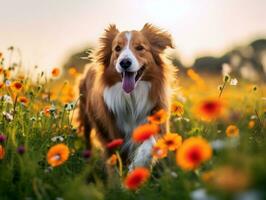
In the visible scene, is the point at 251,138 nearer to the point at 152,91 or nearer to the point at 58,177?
the point at 152,91

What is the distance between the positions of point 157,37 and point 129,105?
2.78 feet

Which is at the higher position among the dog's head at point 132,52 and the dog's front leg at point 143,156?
the dog's head at point 132,52

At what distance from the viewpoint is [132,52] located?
6.36 metres

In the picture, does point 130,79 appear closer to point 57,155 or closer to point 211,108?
point 57,155

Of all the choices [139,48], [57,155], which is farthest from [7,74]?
[57,155]

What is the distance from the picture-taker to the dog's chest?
6664mm

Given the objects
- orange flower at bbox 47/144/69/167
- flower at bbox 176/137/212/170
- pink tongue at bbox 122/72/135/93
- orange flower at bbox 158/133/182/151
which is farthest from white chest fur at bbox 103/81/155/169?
flower at bbox 176/137/212/170

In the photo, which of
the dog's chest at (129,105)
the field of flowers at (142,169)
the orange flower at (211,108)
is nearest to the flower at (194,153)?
the field of flowers at (142,169)

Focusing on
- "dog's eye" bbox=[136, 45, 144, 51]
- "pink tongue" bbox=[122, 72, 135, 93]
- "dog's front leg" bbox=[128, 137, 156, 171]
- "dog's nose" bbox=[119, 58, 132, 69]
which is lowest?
"dog's front leg" bbox=[128, 137, 156, 171]

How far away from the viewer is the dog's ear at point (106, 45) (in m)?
6.99

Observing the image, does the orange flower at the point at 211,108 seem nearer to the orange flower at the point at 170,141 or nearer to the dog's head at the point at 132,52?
the orange flower at the point at 170,141

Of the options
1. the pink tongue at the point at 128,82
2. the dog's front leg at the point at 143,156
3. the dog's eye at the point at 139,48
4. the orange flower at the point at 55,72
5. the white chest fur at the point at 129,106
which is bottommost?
the dog's front leg at the point at 143,156

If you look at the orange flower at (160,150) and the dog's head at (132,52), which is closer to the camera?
the orange flower at (160,150)

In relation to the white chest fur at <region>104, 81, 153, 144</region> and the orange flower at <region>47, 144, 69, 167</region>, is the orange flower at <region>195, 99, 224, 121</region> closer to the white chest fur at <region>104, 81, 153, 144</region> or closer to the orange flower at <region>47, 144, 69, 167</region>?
the orange flower at <region>47, 144, 69, 167</region>
